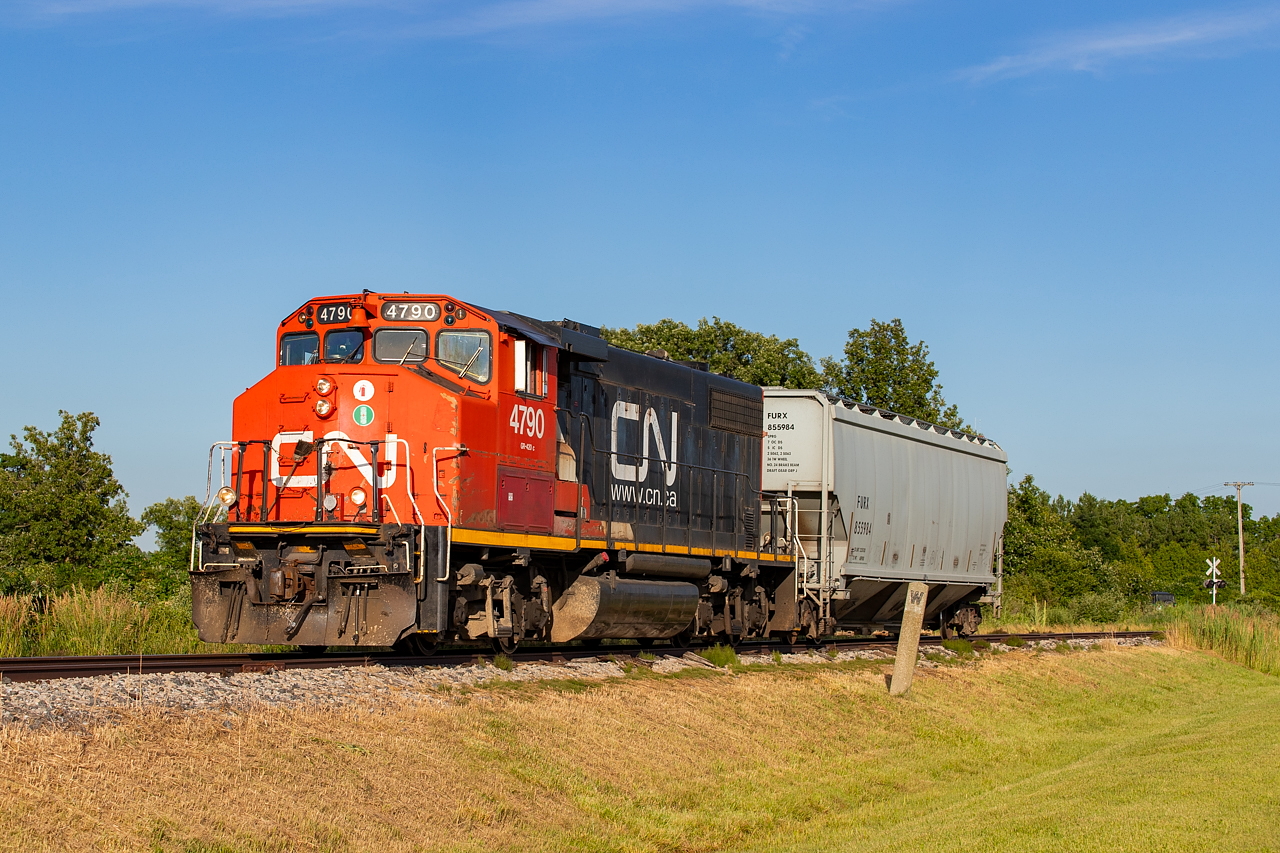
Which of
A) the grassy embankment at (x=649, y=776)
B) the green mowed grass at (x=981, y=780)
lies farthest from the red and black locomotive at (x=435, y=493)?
the green mowed grass at (x=981, y=780)

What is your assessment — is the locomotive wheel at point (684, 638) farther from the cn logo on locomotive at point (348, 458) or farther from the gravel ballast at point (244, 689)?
the cn logo on locomotive at point (348, 458)

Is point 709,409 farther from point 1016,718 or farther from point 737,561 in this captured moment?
point 1016,718

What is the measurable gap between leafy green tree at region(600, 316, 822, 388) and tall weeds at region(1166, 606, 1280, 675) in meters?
14.6

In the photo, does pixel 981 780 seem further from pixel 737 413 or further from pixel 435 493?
pixel 737 413

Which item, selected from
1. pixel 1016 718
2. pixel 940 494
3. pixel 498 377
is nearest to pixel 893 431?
pixel 940 494

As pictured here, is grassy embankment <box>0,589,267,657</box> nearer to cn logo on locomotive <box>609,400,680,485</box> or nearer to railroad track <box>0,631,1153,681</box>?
railroad track <box>0,631,1153,681</box>

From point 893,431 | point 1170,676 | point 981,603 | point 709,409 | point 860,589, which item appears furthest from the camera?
point 981,603

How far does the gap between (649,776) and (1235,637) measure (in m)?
23.1

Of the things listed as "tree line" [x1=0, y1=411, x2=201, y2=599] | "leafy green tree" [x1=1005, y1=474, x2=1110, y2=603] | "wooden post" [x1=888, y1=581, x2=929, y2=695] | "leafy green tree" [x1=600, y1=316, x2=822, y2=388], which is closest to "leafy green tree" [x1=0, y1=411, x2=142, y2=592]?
"tree line" [x1=0, y1=411, x2=201, y2=599]

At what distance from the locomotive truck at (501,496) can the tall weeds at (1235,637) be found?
13.5m

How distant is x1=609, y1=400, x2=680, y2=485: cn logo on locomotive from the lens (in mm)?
16594

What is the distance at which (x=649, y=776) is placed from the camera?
1104 centimetres

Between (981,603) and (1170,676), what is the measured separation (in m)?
3.97

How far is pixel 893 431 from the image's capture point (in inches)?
901
